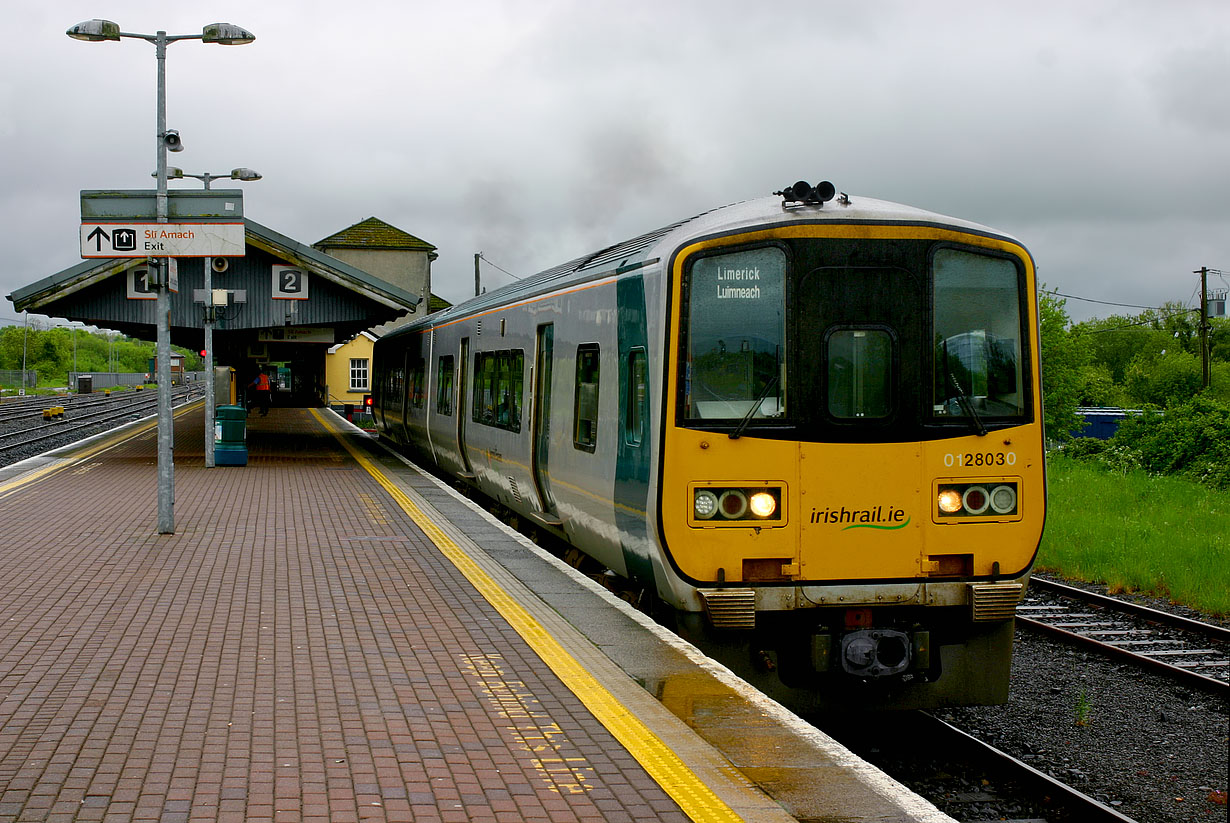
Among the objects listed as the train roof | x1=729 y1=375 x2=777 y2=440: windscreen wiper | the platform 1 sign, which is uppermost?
the platform 1 sign

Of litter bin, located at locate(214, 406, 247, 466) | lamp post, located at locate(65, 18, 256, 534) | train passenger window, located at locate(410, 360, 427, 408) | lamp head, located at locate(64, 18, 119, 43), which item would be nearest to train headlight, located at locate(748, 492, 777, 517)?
lamp post, located at locate(65, 18, 256, 534)

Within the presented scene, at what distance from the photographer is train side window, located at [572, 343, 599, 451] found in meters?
8.77

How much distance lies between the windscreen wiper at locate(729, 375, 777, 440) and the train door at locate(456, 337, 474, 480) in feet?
29.0

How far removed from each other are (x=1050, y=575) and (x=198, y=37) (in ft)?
37.1

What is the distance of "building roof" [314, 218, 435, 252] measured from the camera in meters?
65.3

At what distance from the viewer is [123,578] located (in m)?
9.24

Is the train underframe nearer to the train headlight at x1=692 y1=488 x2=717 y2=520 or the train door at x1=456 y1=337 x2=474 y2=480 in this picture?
the train headlight at x1=692 y1=488 x2=717 y2=520

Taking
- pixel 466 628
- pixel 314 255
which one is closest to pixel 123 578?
pixel 466 628

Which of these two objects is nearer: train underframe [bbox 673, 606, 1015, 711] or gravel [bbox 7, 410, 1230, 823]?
gravel [bbox 7, 410, 1230, 823]

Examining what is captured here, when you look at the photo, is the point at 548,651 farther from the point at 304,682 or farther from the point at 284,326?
the point at 284,326

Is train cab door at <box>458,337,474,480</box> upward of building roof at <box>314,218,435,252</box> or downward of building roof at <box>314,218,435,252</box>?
downward

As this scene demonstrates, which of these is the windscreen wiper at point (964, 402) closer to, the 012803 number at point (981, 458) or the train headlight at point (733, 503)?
the 012803 number at point (981, 458)

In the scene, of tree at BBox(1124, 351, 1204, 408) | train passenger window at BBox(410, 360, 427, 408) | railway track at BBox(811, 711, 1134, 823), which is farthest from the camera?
tree at BBox(1124, 351, 1204, 408)

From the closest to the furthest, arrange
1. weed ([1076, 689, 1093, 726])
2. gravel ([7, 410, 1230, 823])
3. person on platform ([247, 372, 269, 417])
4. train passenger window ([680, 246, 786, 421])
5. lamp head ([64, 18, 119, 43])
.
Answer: gravel ([7, 410, 1230, 823]) < train passenger window ([680, 246, 786, 421]) < weed ([1076, 689, 1093, 726]) < lamp head ([64, 18, 119, 43]) < person on platform ([247, 372, 269, 417])
